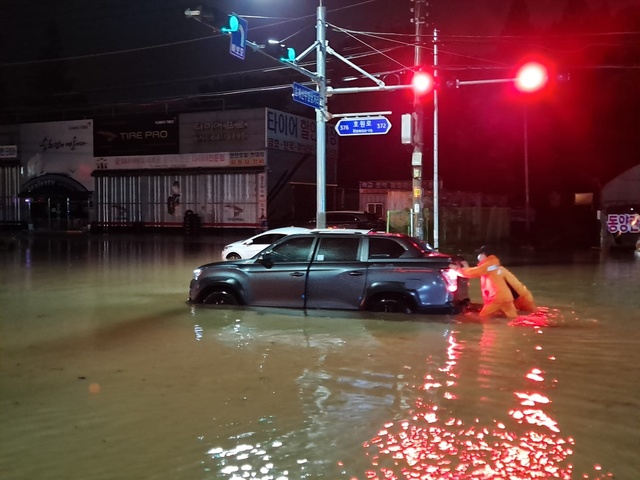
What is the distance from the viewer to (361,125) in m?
17.2

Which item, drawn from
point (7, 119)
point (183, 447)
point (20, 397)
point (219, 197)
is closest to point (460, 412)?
point (183, 447)

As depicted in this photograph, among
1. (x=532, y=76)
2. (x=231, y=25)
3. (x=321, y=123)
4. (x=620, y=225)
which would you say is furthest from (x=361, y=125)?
(x=620, y=225)

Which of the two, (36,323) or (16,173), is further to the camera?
(16,173)

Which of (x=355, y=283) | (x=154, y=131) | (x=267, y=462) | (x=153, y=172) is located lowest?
(x=267, y=462)

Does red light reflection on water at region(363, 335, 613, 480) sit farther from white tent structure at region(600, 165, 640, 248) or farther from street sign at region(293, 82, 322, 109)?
white tent structure at region(600, 165, 640, 248)

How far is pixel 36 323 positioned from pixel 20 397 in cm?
447

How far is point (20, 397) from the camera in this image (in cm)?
642

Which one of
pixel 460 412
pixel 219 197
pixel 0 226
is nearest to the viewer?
pixel 460 412

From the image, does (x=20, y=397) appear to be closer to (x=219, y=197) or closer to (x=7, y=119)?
(x=219, y=197)

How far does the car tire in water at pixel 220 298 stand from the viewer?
11.1 metres

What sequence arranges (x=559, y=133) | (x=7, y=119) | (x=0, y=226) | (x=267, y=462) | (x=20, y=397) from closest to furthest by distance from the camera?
1. (x=267, y=462)
2. (x=20, y=397)
3. (x=0, y=226)
4. (x=559, y=133)
5. (x=7, y=119)

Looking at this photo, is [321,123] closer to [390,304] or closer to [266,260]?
[266,260]

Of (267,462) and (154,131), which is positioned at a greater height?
(154,131)

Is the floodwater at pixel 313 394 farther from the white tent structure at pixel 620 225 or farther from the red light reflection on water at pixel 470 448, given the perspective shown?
the white tent structure at pixel 620 225
